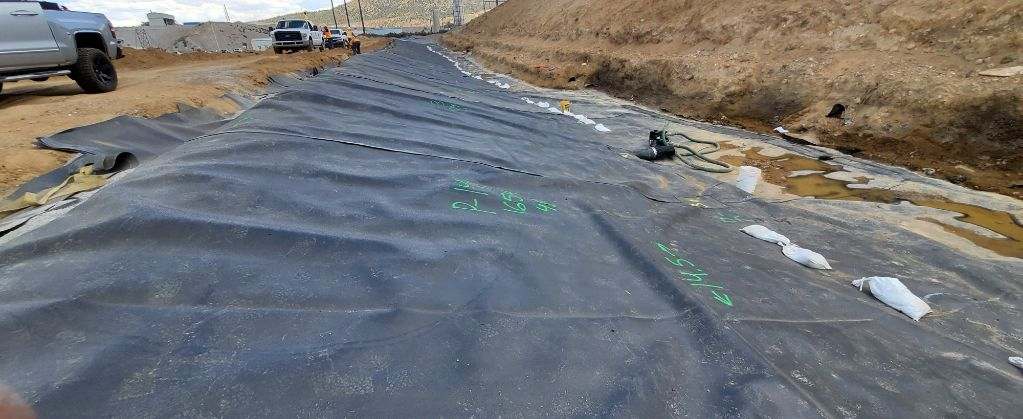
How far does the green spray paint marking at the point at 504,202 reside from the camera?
8.95 feet

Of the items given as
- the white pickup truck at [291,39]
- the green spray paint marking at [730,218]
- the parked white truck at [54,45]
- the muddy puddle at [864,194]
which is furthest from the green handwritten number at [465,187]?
the white pickup truck at [291,39]

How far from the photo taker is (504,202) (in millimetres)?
2893

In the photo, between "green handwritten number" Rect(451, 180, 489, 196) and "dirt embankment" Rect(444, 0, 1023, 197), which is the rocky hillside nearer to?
"dirt embankment" Rect(444, 0, 1023, 197)

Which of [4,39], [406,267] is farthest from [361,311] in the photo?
[4,39]

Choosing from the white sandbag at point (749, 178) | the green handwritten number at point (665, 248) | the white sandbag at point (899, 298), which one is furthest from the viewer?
the white sandbag at point (749, 178)

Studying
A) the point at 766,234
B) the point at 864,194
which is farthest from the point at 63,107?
the point at 864,194

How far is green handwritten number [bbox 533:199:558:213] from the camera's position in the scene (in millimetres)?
2922

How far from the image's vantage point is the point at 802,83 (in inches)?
312

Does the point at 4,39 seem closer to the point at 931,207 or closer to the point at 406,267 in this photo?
the point at 406,267

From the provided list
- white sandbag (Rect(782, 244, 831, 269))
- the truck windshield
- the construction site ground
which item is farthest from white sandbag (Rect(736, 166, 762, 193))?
the truck windshield

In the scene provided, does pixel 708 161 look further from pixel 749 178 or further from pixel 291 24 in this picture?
pixel 291 24

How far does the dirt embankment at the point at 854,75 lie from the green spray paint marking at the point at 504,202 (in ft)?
16.9

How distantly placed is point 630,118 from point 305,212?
7163mm

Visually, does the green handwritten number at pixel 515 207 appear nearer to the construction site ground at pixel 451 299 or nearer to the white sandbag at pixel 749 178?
the construction site ground at pixel 451 299
